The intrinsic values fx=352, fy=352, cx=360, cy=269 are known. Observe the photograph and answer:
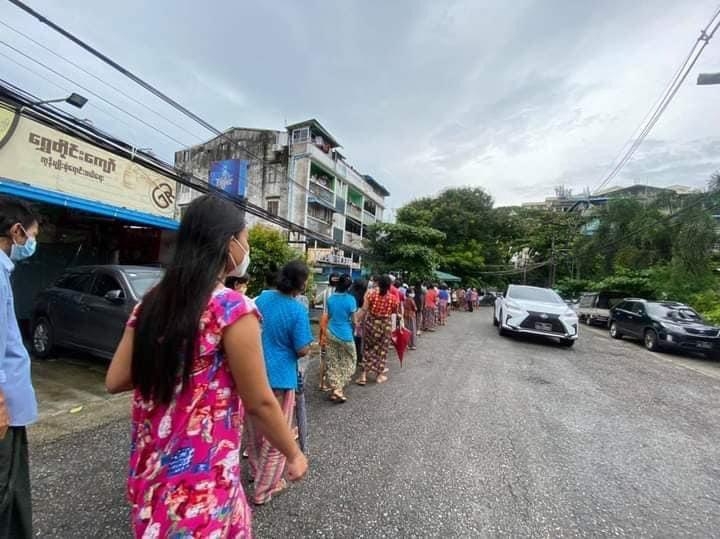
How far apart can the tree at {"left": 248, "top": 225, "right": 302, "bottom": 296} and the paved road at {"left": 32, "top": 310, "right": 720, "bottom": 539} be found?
5.70 metres

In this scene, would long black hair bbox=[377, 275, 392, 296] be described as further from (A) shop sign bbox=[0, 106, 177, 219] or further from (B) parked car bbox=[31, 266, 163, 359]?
(A) shop sign bbox=[0, 106, 177, 219]

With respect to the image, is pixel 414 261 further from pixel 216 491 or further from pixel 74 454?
pixel 216 491

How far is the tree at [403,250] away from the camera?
18.3 m

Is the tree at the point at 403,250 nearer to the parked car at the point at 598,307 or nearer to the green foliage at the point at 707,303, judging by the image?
the parked car at the point at 598,307

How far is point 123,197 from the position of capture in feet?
26.4

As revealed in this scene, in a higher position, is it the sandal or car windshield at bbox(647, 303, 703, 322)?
car windshield at bbox(647, 303, 703, 322)

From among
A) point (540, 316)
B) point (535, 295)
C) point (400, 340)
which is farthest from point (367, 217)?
point (400, 340)

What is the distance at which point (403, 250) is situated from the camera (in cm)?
1827

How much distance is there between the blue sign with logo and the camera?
1758cm

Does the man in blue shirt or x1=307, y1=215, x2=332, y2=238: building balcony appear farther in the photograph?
x1=307, y1=215, x2=332, y2=238: building balcony

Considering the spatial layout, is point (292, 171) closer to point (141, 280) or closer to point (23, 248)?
point (141, 280)

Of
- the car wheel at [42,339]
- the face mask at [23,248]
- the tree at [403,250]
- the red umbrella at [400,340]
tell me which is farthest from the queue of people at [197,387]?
the tree at [403,250]

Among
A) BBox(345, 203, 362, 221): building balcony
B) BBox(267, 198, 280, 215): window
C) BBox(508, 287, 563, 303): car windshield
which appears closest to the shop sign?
BBox(508, 287, 563, 303): car windshield

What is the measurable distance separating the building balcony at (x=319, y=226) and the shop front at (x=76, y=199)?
1339 cm
